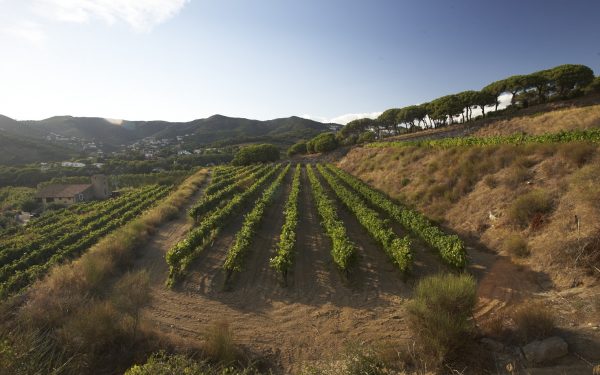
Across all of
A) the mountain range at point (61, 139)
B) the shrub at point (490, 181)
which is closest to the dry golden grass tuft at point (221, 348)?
the shrub at point (490, 181)

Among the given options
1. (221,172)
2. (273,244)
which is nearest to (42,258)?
(273,244)

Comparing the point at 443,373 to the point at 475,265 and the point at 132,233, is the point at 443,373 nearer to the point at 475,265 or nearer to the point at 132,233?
the point at 475,265

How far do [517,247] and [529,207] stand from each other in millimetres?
2743

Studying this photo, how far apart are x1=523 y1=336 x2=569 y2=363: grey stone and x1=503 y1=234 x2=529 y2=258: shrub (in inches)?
262

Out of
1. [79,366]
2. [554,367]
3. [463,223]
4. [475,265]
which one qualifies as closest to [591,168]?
[463,223]

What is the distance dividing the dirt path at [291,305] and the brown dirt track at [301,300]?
0.03 meters

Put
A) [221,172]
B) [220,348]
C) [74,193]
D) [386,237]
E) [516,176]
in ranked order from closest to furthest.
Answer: [220,348], [386,237], [516,176], [221,172], [74,193]

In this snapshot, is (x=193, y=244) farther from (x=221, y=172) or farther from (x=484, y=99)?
(x=484, y=99)

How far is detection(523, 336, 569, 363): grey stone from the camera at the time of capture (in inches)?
255

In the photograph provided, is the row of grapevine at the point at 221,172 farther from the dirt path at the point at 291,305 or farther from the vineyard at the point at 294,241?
the dirt path at the point at 291,305

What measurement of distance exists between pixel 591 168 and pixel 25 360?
20.4 m

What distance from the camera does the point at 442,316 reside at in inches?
283

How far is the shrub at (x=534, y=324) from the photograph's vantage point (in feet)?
23.5

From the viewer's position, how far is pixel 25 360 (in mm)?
5648
